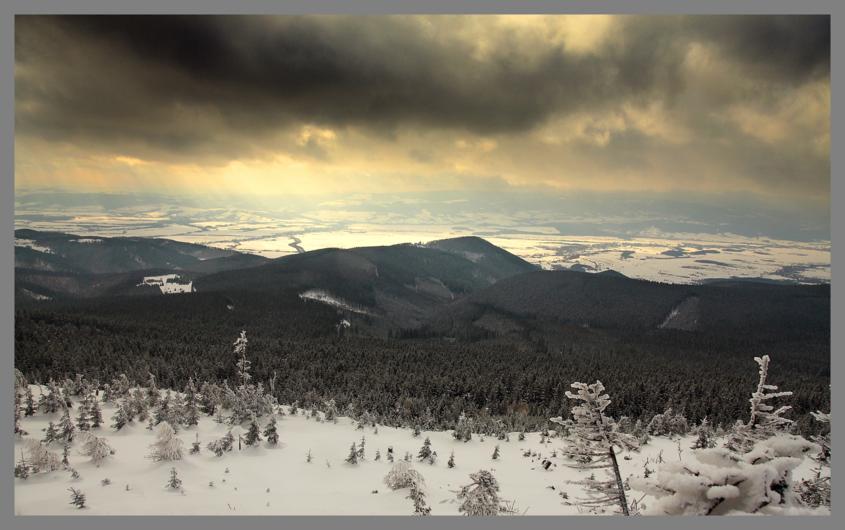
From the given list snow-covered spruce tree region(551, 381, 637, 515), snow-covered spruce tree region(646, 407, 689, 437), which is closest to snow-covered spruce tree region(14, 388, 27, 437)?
snow-covered spruce tree region(551, 381, 637, 515)

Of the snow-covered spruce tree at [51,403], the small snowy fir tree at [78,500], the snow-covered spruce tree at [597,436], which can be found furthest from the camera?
the snow-covered spruce tree at [51,403]

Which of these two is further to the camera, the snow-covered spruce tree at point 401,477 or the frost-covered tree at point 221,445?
the frost-covered tree at point 221,445

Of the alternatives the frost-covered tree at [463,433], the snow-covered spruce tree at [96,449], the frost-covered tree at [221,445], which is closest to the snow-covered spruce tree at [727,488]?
the frost-covered tree at [221,445]

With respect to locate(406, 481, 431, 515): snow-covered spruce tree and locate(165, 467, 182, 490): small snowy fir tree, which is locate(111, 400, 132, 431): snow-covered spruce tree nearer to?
locate(165, 467, 182, 490): small snowy fir tree

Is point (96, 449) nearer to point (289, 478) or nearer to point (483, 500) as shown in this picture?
point (289, 478)

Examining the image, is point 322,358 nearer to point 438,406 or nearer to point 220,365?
point 220,365

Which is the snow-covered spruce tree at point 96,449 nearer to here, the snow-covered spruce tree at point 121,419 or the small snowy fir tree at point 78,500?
the small snowy fir tree at point 78,500

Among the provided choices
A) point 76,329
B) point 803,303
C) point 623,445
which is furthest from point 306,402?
point 803,303

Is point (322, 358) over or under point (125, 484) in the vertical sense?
under

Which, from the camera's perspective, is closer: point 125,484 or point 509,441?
point 125,484
